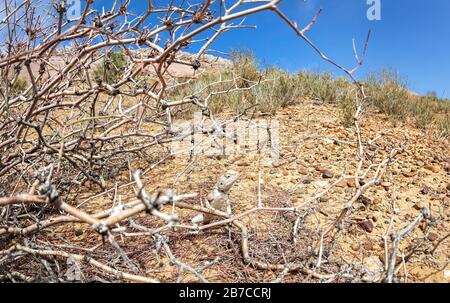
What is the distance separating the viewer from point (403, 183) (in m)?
2.94

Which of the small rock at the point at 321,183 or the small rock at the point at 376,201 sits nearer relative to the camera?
the small rock at the point at 376,201

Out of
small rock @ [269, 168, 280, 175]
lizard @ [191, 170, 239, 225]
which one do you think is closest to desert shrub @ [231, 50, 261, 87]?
small rock @ [269, 168, 280, 175]

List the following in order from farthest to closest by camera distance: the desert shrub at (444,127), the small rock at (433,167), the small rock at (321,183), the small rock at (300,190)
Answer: the desert shrub at (444,127), the small rock at (433,167), the small rock at (321,183), the small rock at (300,190)

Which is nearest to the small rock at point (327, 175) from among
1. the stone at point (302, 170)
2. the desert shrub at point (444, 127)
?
the stone at point (302, 170)

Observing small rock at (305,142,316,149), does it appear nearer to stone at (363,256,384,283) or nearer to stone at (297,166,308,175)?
stone at (297,166,308,175)

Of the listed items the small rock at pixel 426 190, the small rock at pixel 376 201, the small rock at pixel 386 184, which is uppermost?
the small rock at pixel 386 184

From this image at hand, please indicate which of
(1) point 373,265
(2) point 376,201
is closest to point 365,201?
(2) point 376,201

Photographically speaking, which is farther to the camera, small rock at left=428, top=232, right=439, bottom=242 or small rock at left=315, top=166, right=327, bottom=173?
small rock at left=315, top=166, right=327, bottom=173

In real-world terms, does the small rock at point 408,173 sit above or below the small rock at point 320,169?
below

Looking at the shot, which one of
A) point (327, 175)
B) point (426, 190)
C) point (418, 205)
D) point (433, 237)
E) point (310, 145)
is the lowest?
point (433, 237)

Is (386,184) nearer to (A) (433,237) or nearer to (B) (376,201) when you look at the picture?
(B) (376,201)

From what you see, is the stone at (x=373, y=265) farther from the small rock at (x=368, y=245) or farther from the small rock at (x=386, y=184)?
the small rock at (x=386, y=184)
